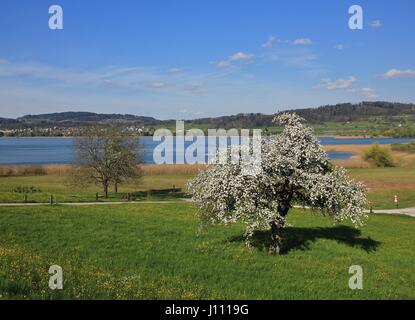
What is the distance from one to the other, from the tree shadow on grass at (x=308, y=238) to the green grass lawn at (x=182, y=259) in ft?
0.26

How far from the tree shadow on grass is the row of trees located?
124 ft

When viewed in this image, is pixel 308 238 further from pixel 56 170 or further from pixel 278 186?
pixel 56 170

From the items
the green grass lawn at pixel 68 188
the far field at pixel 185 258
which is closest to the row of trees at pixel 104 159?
the green grass lawn at pixel 68 188

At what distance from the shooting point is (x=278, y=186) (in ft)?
85.9

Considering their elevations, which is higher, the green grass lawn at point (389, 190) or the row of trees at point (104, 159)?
the row of trees at point (104, 159)

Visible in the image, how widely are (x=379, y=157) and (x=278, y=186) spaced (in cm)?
11647

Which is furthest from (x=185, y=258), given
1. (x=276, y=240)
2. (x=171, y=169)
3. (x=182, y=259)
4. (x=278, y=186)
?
(x=171, y=169)

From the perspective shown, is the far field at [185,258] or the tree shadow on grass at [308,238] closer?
the far field at [185,258]

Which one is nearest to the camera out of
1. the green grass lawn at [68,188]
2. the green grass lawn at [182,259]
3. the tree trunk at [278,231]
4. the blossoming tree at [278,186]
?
the green grass lawn at [182,259]

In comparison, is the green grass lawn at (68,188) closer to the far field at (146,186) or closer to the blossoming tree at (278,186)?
the far field at (146,186)

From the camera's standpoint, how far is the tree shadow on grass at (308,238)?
96.2 feet

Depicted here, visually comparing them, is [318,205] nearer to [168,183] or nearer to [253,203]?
[253,203]

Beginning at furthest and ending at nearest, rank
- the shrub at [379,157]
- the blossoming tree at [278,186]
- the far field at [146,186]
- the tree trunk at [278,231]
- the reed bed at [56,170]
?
the shrub at [379,157] < the reed bed at [56,170] < the far field at [146,186] < the tree trunk at [278,231] < the blossoming tree at [278,186]
